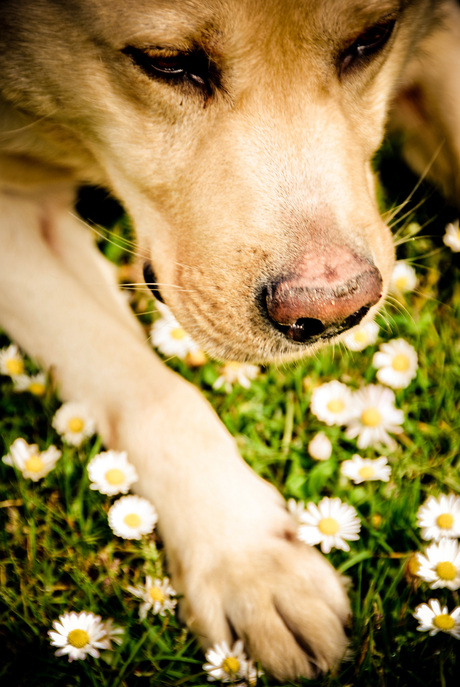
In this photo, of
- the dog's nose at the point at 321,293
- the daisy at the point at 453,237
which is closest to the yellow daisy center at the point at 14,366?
the dog's nose at the point at 321,293

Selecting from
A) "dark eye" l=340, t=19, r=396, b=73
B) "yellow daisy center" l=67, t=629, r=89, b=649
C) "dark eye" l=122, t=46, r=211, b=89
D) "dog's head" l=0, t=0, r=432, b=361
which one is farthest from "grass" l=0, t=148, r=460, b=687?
"dark eye" l=122, t=46, r=211, b=89

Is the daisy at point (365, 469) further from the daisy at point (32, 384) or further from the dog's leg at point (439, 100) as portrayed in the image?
the dog's leg at point (439, 100)

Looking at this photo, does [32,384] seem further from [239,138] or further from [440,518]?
[440,518]

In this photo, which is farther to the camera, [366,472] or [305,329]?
[366,472]

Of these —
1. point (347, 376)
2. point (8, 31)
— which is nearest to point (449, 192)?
point (347, 376)

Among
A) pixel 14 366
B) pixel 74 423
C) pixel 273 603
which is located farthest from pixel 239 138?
pixel 273 603

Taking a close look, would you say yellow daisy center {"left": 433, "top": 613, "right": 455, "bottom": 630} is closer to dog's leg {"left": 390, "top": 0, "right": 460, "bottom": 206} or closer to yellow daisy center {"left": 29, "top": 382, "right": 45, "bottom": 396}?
yellow daisy center {"left": 29, "top": 382, "right": 45, "bottom": 396}
